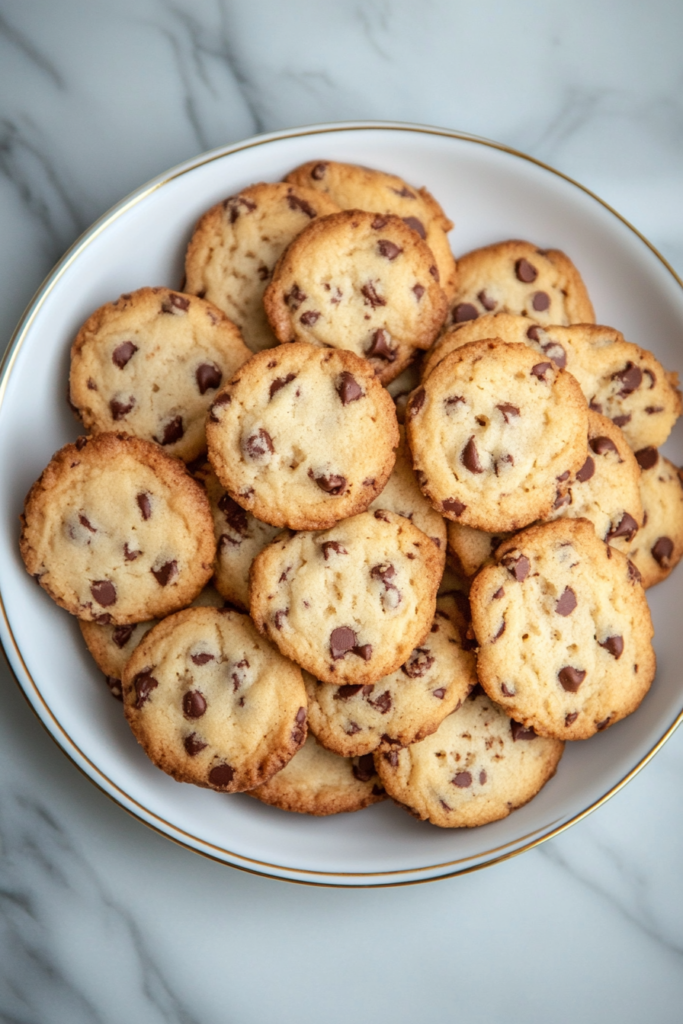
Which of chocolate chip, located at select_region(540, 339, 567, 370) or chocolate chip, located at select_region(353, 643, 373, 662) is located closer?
chocolate chip, located at select_region(353, 643, 373, 662)

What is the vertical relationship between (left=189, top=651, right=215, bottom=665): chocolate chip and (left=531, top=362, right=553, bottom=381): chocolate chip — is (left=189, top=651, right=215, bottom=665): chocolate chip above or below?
below

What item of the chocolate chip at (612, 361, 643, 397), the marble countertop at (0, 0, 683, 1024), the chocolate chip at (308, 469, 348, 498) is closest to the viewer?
the chocolate chip at (308, 469, 348, 498)

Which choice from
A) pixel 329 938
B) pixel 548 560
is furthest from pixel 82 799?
pixel 548 560

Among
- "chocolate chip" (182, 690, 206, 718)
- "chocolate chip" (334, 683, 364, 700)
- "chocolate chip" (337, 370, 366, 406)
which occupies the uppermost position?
"chocolate chip" (337, 370, 366, 406)

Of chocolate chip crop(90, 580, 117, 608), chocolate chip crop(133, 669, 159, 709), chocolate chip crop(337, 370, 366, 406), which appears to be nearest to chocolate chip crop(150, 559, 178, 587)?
chocolate chip crop(90, 580, 117, 608)

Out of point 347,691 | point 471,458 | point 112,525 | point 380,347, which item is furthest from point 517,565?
point 112,525

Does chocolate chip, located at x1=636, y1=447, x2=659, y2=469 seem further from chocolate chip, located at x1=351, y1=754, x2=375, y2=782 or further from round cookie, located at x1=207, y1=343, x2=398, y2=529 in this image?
chocolate chip, located at x1=351, y1=754, x2=375, y2=782

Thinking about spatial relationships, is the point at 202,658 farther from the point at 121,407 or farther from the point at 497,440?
the point at 497,440

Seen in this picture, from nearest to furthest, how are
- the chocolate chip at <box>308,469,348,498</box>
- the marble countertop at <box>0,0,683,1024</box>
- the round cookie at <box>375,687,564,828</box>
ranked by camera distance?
the chocolate chip at <box>308,469,348,498</box> → the round cookie at <box>375,687,564,828</box> → the marble countertop at <box>0,0,683,1024</box>

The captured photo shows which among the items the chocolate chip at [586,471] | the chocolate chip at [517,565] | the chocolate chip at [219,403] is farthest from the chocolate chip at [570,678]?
the chocolate chip at [219,403]
